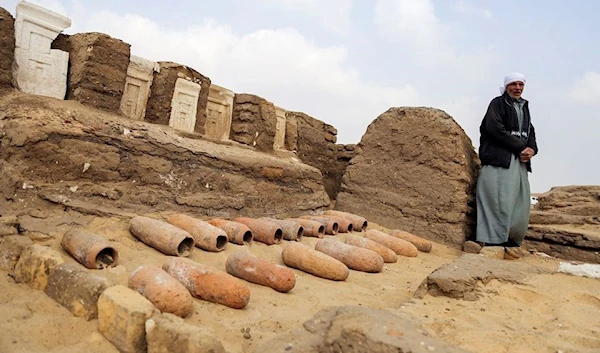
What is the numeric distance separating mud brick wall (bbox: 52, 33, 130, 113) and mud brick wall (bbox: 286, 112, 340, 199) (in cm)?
362

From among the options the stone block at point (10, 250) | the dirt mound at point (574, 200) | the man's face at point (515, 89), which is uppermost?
the man's face at point (515, 89)

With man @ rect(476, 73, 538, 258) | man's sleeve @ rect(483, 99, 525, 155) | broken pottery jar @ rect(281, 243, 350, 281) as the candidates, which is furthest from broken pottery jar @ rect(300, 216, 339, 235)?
man's sleeve @ rect(483, 99, 525, 155)

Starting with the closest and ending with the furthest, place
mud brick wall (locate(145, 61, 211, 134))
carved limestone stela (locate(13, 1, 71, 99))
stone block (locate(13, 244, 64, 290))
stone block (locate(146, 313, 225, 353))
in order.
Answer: stone block (locate(146, 313, 225, 353))
stone block (locate(13, 244, 64, 290))
carved limestone stela (locate(13, 1, 71, 99))
mud brick wall (locate(145, 61, 211, 134))

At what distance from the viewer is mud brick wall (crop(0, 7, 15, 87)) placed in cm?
382

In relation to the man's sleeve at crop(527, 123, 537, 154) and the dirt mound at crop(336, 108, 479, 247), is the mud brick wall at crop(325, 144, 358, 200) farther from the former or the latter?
the man's sleeve at crop(527, 123, 537, 154)

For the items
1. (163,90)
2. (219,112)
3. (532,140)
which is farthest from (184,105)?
(532,140)

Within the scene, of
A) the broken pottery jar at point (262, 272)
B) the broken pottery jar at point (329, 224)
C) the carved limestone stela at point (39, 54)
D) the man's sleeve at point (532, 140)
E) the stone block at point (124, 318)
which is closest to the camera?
the stone block at point (124, 318)

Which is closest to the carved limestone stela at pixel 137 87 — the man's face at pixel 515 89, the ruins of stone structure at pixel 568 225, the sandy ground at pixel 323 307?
the sandy ground at pixel 323 307

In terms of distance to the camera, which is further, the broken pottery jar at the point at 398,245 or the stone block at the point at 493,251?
the stone block at the point at 493,251

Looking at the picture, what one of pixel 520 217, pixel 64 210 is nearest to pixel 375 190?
pixel 520 217

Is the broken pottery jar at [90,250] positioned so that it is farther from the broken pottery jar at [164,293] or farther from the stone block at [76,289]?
the broken pottery jar at [164,293]

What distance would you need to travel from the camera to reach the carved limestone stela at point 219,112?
637cm

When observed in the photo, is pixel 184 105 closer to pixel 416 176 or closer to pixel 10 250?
pixel 10 250

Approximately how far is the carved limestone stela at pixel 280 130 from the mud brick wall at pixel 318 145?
211 mm
